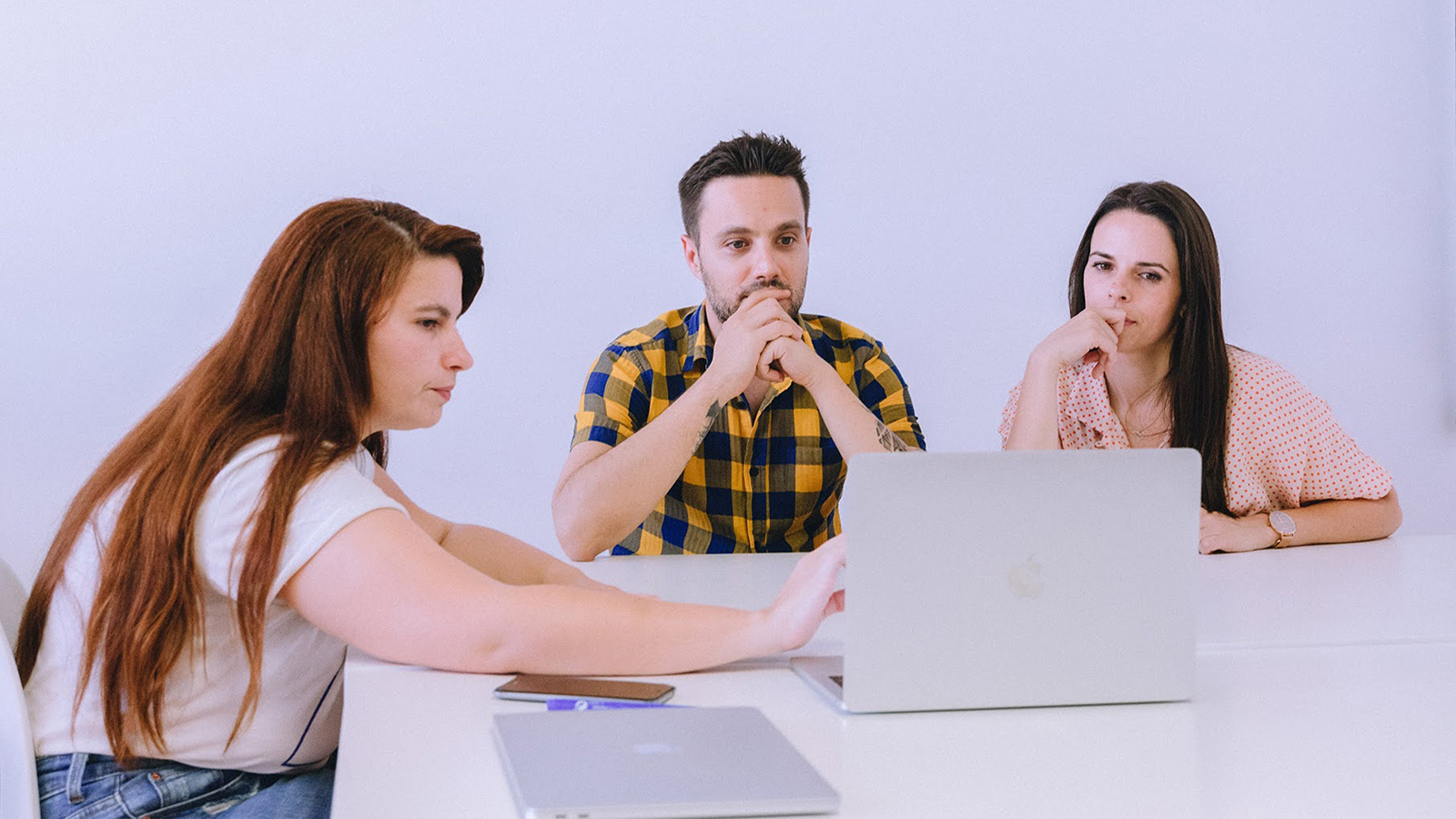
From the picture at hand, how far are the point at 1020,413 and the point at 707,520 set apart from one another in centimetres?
63

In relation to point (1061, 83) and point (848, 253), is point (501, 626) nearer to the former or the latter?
point (848, 253)

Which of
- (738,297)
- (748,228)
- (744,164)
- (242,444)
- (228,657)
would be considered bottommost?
(228,657)

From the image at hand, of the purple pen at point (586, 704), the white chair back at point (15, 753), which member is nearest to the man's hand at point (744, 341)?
the purple pen at point (586, 704)

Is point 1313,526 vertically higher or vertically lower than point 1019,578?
lower

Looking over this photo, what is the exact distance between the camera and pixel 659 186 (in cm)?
344

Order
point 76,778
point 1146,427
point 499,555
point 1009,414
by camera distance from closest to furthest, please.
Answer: point 76,778 → point 499,555 → point 1146,427 → point 1009,414

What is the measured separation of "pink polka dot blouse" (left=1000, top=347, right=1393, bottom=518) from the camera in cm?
223

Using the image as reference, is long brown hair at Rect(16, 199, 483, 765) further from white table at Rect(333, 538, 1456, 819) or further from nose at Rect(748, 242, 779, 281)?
nose at Rect(748, 242, 779, 281)

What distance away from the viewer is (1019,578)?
1.07 m

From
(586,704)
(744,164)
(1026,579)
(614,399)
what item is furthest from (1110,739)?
(744,164)

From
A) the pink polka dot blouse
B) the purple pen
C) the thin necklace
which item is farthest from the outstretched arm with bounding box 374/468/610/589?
the thin necklace

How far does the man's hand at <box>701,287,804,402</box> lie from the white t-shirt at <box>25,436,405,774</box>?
1026 mm

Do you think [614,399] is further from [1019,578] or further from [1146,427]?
[1019,578]

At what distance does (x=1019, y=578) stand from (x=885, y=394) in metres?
1.49
